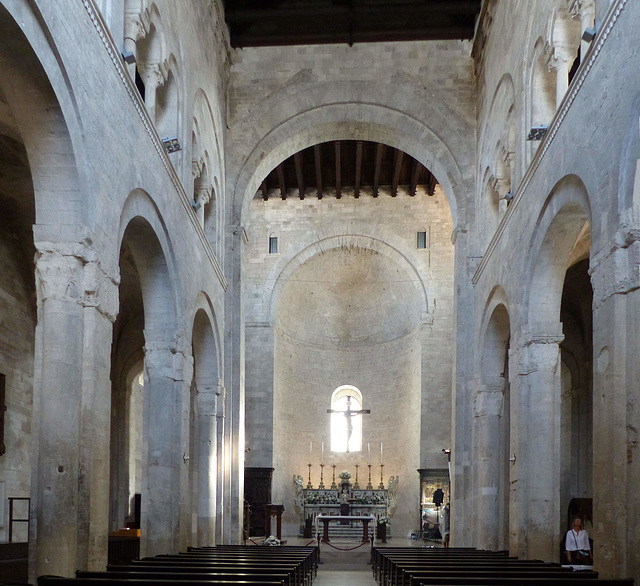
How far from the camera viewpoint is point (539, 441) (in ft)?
46.0

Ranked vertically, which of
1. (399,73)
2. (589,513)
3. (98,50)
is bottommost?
(589,513)

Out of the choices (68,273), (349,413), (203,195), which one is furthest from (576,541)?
(349,413)

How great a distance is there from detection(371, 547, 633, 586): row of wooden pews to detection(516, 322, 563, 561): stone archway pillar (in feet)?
4.96

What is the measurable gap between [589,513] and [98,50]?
16.6 metres

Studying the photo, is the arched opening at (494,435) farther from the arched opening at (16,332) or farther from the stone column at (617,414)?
the arched opening at (16,332)

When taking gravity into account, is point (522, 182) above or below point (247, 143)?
below

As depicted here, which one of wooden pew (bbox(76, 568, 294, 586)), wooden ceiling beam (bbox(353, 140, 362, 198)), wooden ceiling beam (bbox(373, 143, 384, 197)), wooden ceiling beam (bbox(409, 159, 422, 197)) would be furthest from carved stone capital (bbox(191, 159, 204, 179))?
wooden ceiling beam (bbox(409, 159, 422, 197))

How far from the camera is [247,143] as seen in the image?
2245cm

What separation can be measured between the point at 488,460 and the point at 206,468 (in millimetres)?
6327

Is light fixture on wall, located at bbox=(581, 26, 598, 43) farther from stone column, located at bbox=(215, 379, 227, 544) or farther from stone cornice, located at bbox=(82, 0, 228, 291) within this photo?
stone column, located at bbox=(215, 379, 227, 544)

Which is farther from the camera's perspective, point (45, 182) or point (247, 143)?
point (247, 143)

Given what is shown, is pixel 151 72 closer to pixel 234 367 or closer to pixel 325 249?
pixel 234 367

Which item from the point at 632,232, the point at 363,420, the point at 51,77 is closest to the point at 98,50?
the point at 51,77

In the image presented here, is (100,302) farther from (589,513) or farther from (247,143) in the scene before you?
(589,513)
